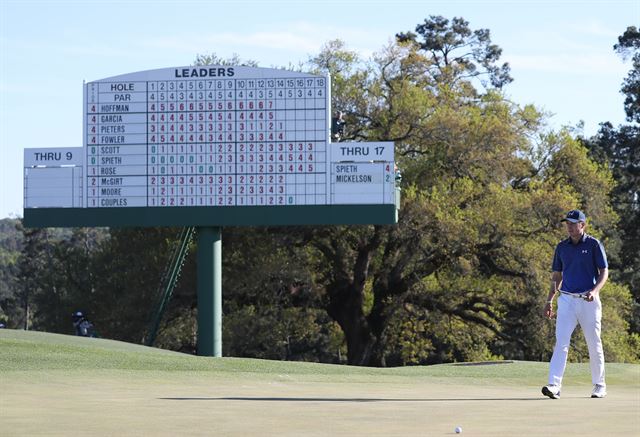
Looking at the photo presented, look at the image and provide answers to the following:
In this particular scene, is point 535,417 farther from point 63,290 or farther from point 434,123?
point 63,290

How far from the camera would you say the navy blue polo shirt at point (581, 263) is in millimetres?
11891

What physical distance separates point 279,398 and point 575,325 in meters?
3.03

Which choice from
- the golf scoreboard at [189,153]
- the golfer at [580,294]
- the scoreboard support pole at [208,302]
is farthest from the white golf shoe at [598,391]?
the scoreboard support pole at [208,302]

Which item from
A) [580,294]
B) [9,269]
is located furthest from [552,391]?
[9,269]

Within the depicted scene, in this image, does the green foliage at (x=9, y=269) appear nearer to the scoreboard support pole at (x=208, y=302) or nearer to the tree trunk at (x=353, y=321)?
the tree trunk at (x=353, y=321)

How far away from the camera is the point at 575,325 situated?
11797 mm

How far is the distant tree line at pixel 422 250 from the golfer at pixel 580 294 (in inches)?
1084

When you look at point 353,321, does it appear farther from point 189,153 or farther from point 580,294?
point 580,294

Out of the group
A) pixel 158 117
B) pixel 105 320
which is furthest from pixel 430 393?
pixel 105 320

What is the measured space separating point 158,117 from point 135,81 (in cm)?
102

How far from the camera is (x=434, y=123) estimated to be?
134 feet

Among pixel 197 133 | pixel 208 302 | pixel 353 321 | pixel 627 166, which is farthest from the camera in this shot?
pixel 627 166

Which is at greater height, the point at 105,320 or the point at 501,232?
the point at 501,232

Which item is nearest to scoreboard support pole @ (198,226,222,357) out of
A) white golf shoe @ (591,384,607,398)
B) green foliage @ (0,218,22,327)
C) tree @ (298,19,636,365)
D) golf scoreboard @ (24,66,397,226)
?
golf scoreboard @ (24,66,397,226)
